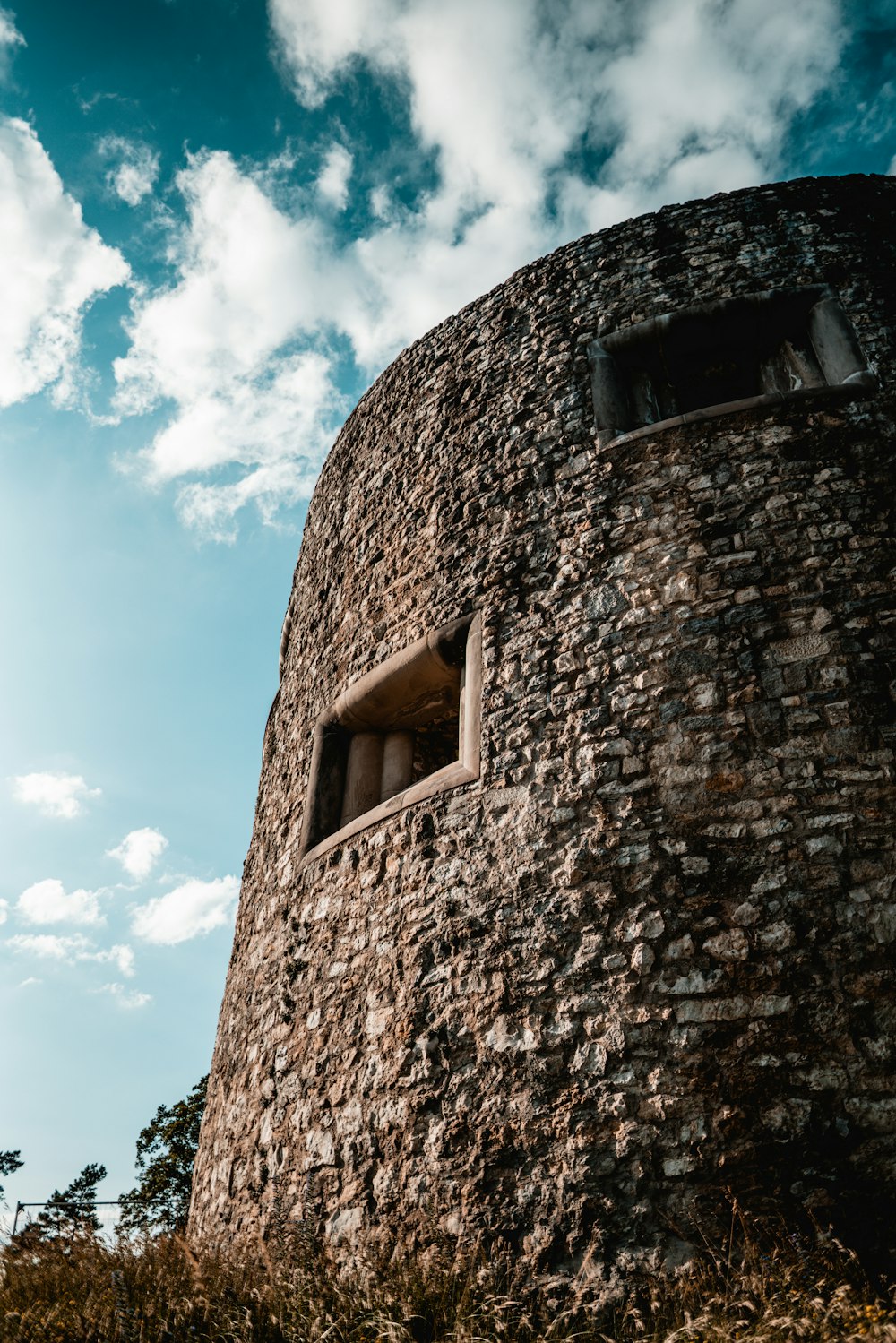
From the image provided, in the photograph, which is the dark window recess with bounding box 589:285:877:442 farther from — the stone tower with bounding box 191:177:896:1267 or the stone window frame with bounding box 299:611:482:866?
the stone window frame with bounding box 299:611:482:866

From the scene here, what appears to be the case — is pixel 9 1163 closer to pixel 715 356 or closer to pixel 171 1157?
pixel 171 1157

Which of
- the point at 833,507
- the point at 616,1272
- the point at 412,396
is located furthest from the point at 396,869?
the point at 412,396

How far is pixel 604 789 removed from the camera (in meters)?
3.79

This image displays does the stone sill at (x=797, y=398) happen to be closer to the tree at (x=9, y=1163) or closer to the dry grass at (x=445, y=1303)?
the dry grass at (x=445, y=1303)

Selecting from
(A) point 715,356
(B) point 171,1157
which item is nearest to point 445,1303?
(A) point 715,356

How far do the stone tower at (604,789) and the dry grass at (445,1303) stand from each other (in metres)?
0.14

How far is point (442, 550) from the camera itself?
514cm

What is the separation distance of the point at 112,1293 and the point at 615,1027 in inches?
77.3

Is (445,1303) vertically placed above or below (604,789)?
below

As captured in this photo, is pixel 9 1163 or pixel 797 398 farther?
pixel 9 1163

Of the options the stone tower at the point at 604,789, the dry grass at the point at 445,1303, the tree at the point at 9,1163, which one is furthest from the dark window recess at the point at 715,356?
the tree at the point at 9,1163

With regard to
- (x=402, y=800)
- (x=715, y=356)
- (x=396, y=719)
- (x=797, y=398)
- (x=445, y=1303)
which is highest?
(x=715, y=356)

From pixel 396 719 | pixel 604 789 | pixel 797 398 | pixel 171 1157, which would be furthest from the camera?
pixel 171 1157

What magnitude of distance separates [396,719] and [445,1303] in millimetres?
2946
